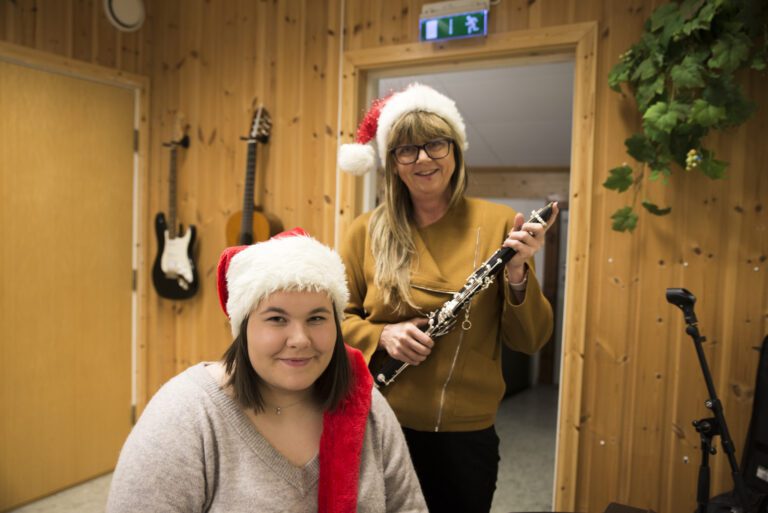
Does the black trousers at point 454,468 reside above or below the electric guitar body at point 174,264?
below

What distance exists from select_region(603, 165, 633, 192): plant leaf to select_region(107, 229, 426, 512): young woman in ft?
4.26

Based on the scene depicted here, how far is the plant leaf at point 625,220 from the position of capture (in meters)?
2.02

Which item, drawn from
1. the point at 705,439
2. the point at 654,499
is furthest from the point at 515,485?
the point at 705,439

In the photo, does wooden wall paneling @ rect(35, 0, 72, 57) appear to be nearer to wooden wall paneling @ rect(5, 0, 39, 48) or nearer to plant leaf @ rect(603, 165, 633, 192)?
A: wooden wall paneling @ rect(5, 0, 39, 48)

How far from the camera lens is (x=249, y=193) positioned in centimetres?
277

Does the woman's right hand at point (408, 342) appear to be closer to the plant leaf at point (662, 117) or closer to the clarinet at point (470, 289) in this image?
the clarinet at point (470, 289)

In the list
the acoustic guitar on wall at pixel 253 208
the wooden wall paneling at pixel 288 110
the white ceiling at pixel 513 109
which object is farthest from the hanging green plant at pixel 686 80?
the acoustic guitar on wall at pixel 253 208

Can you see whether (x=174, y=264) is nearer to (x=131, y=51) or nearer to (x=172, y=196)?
(x=172, y=196)

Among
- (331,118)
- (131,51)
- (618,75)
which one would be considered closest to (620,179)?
(618,75)

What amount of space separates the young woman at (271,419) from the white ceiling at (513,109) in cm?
246

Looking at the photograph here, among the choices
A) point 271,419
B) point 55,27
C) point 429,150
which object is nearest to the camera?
point 271,419

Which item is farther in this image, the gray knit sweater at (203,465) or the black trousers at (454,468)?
the black trousers at (454,468)

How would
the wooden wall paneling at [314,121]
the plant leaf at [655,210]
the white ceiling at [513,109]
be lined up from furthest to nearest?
1. the white ceiling at [513,109]
2. the wooden wall paneling at [314,121]
3. the plant leaf at [655,210]

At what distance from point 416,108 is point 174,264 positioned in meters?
2.01
